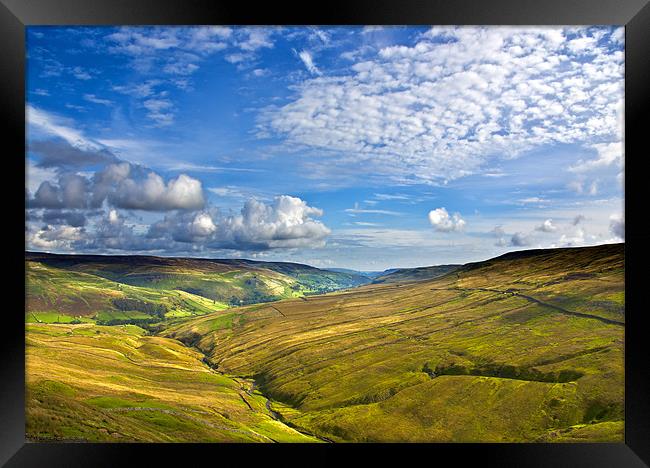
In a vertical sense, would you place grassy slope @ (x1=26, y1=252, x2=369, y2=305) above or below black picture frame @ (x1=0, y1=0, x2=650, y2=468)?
below

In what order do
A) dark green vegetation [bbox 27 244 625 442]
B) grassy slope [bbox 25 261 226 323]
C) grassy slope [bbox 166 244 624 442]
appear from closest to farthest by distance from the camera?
dark green vegetation [bbox 27 244 625 442] → grassy slope [bbox 166 244 624 442] → grassy slope [bbox 25 261 226 323]

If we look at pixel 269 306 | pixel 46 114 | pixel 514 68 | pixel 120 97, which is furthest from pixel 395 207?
pixel 269 306

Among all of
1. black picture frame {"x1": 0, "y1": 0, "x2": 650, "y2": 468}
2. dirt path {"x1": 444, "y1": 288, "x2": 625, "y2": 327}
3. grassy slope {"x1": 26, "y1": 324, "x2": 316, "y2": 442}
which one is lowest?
grassy slope {"x1": 26, "y1": 324, "x2": 316, "y2": 442}

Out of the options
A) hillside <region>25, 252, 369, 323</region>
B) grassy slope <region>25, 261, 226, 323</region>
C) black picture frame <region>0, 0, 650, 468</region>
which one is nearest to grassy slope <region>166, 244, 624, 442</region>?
grassy slope <region>25, 261, 226, 323</region>

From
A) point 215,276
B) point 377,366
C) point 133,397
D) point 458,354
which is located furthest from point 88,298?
point 458,354

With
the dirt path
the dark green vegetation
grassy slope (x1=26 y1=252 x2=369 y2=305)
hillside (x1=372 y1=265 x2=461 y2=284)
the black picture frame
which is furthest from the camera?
grassy slope (x1=26 y1=252 x2=369 y2=305)

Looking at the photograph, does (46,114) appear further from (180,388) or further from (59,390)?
(180,388)

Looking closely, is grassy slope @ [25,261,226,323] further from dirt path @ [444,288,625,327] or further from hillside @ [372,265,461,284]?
dirt path @ [444,288,625,327]

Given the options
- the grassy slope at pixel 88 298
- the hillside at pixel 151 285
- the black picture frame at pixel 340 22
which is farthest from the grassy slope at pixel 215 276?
the black picture frame at pixel 340 22
